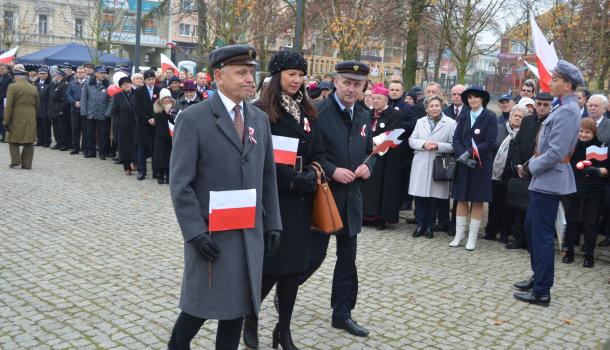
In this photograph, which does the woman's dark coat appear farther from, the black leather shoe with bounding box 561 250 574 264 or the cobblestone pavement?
the black leather shoe with bounding box 561 250 574 264

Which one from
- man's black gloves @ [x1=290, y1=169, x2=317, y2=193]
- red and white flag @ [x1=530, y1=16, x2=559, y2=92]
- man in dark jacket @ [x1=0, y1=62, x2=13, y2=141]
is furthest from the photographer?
man in dark jacket @ [x1=0, y1=62, x2=13, y2=141]

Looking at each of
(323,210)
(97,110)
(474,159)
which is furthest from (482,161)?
(97,110)

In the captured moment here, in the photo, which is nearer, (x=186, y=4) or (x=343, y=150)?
(x=343, y=150)

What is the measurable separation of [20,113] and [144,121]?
255cm

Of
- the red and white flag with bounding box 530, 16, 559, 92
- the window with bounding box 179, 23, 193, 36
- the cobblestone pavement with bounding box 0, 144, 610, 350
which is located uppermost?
the window with bounding box 179, 23, 193, 36

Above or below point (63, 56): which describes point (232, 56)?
below

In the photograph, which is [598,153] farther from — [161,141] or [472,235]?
[161,141]

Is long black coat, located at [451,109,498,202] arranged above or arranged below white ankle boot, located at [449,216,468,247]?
above

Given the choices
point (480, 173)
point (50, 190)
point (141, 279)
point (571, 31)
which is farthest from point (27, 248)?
point (571, 31)

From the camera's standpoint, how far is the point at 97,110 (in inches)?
612

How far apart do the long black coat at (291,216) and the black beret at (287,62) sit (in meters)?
0.32

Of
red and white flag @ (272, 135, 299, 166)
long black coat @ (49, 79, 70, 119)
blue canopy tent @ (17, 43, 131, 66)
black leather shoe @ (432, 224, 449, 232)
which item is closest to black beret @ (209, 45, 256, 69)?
red and white flag @ (272, 135, 299, 166)

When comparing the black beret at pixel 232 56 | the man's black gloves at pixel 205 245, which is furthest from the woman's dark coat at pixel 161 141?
the man's black gloves at pixel 205 245

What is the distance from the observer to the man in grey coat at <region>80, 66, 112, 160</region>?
50.9 ft
